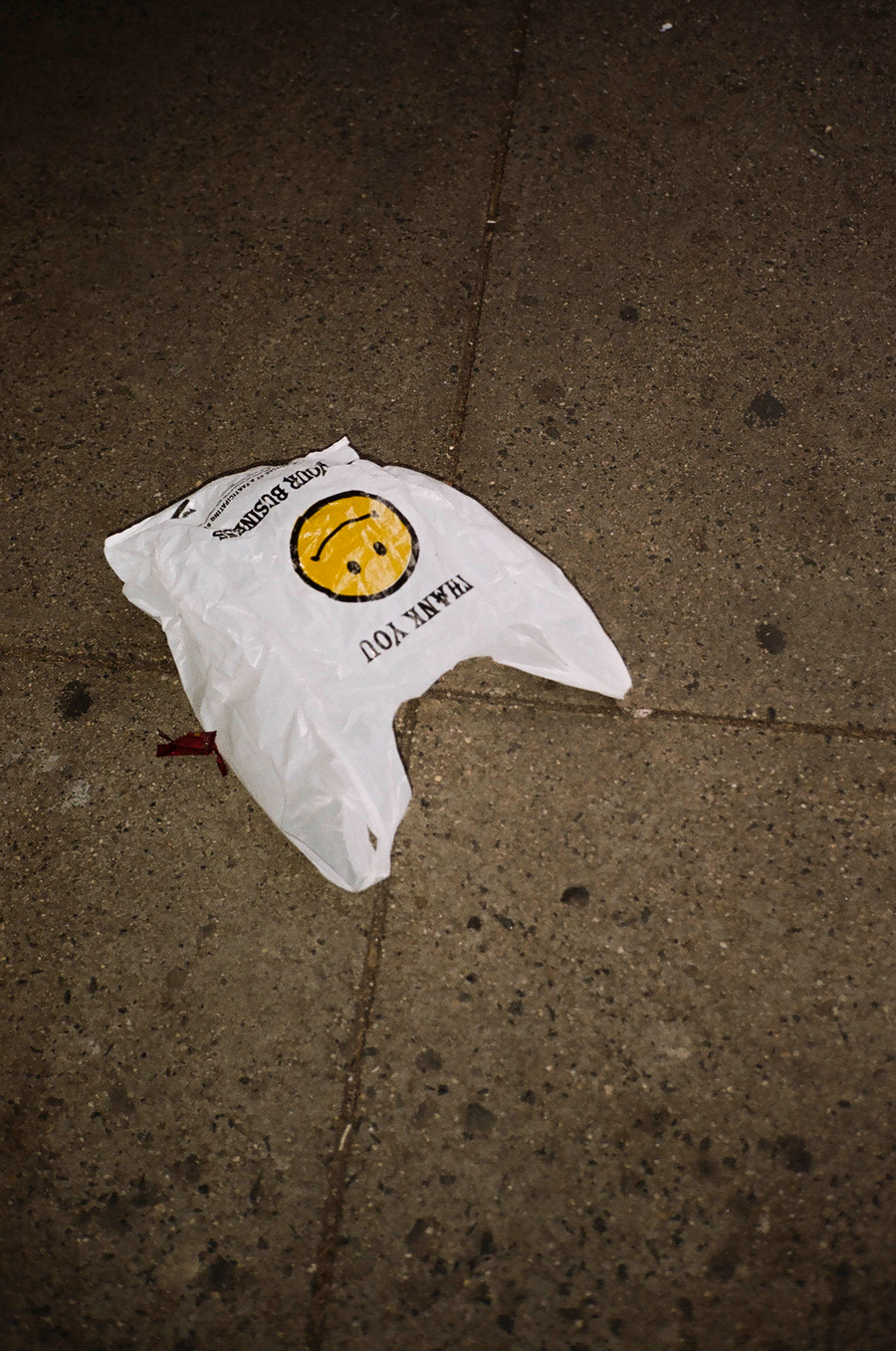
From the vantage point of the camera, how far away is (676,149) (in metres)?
2.59

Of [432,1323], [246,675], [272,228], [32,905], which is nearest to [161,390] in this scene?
[272,228]

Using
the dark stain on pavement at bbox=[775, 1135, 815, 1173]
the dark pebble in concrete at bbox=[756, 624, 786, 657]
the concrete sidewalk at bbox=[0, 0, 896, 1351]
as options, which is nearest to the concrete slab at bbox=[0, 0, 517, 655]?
the concrete sidewalk at bbox=[0, 0, 896, 1351]

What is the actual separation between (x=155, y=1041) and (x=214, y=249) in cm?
213

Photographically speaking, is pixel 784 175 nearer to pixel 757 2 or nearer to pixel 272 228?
pixel 757 2

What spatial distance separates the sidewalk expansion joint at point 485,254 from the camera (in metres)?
2.24

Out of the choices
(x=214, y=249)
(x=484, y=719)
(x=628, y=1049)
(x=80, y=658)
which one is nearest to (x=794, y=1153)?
(x=628, y=1049)

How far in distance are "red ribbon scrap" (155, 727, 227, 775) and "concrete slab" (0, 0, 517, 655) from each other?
273 mm

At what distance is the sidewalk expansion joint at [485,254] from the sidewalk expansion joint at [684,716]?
59 cm

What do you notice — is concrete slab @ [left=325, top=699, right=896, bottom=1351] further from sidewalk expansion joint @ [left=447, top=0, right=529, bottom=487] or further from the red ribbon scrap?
sidewalk expansion joint @ [left=447, top=0, right=529, bottom=487]

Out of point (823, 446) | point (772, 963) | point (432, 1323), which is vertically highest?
point (823, 446)

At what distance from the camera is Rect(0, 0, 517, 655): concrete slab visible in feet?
7.31

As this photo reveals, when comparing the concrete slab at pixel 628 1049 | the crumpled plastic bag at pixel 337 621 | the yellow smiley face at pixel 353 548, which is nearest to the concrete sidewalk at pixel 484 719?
the concrete slab at pixel 628 1049

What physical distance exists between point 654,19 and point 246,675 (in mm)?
2635

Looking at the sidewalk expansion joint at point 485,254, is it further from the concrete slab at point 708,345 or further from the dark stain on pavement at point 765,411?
the dark stain on pavement at point 765,411
